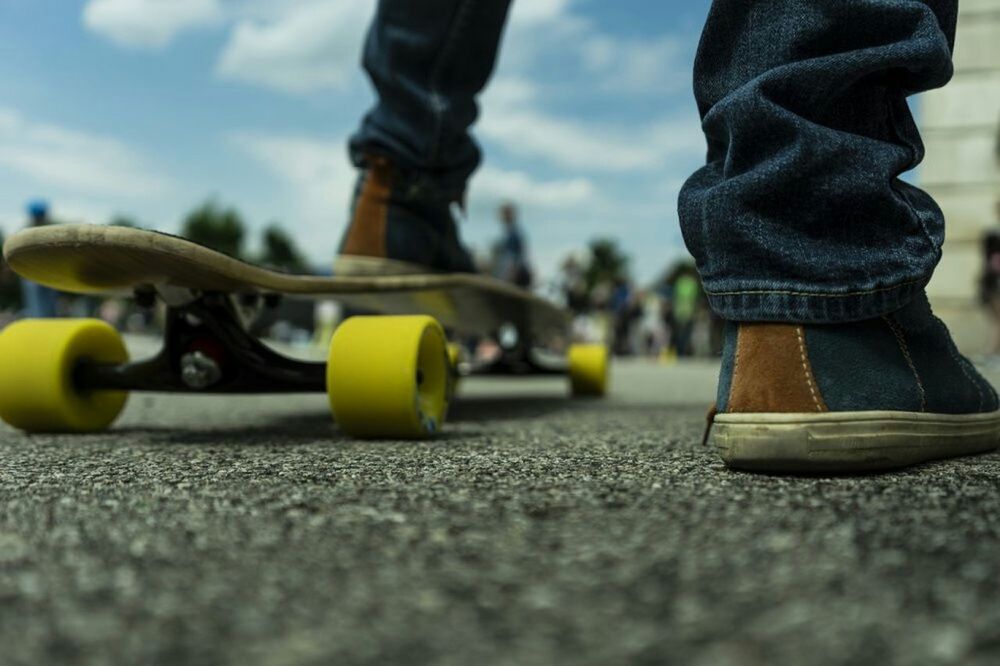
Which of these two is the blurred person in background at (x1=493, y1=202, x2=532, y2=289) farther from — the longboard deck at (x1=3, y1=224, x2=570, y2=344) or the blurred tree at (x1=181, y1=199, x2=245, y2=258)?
the blurred tree at (x1=181, y1=199, x2=245, y2=258)

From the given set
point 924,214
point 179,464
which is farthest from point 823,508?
A: point 179,464

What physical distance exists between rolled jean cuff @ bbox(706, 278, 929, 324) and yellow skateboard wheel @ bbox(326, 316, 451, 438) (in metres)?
0.61

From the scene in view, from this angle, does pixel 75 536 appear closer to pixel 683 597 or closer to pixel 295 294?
pixel 683 597

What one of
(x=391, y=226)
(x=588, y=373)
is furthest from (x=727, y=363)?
(x=588, y=373)

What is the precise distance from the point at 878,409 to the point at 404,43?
1.42 metres

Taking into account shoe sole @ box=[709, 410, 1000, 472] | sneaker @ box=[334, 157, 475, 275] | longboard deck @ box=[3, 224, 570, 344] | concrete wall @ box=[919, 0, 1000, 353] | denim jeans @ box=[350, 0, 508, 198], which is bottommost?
shoe sole @ box=[709, 410, 1000, 472]

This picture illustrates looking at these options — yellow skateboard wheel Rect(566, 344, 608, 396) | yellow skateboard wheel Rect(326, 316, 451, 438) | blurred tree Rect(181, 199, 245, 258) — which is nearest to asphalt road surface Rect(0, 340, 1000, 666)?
yellow skateboard wheel Rect(326, 316, 451, 438)

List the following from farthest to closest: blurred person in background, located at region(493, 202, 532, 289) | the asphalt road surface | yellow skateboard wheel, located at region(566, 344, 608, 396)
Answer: blurred person in background, located at region(493, 202, 532, 289), yellow skateboard wheel, located at region(566, 344, 608, 396), the asphalt road surface

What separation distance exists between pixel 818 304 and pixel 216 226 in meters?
50.8

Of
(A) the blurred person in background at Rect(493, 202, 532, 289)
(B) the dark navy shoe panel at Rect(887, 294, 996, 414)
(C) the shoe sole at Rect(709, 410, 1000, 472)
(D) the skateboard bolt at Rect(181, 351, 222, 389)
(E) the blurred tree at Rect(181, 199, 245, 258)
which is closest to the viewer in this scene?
(C) the shoe sole at Rect(709, 410, 1000, 472)

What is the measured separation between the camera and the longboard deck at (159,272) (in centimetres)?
139

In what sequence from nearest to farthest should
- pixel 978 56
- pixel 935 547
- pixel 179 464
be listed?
pixel 935 547
pixel 179 464
pixel 978 56

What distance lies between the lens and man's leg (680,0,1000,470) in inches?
40.6

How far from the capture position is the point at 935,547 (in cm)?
69
